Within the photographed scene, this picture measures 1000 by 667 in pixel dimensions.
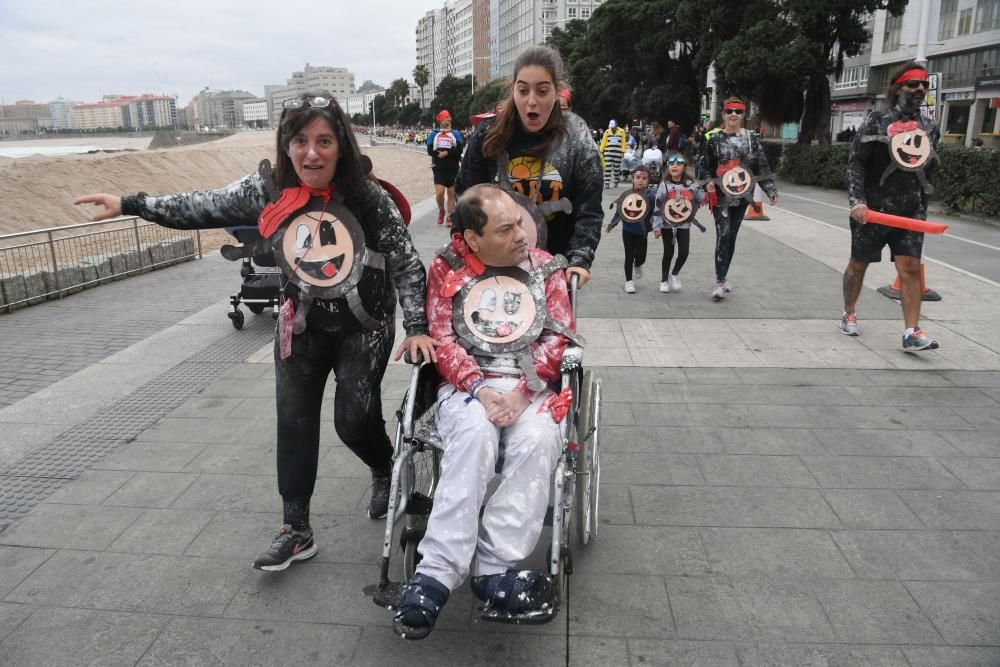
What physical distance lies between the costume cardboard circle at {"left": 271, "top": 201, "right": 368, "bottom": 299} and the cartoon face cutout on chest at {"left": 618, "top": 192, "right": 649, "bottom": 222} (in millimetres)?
5491

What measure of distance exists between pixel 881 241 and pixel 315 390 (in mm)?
4842

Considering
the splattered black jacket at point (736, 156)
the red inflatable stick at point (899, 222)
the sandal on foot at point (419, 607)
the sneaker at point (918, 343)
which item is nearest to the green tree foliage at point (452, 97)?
the splattered black jacket at point (736, 156)

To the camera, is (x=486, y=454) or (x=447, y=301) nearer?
(x=486, y=454)

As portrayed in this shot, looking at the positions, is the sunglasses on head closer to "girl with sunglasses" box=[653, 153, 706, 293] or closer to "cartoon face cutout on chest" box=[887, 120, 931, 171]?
"cartoon face cutout on chest" box=[887, 120, 931, 171]

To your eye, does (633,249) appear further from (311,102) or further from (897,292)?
(311,102)

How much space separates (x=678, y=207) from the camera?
7949mm

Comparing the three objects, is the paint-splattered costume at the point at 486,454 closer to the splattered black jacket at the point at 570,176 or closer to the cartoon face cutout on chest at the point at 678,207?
the splattered black jacket at the point at 570,176

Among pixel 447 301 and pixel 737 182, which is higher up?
pixel 737 182

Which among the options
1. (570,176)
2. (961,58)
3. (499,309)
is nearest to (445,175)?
(570,176)

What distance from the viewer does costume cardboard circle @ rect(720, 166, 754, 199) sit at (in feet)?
24.0

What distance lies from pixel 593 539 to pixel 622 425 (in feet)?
4.40

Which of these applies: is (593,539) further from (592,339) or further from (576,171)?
(592,339)

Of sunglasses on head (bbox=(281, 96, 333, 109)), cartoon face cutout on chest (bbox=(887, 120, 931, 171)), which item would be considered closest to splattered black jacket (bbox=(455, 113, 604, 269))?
sunglasses on head (bbox=(281, 96, 333, 109))

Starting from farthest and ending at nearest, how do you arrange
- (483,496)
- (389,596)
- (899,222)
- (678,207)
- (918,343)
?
(678,207), (918,343), (899,222), (483,496), (389,596)
